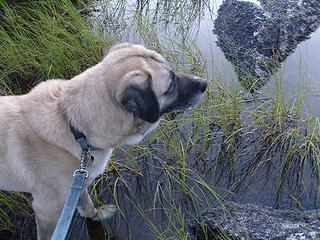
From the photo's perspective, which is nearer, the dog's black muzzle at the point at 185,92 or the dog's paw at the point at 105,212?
the dog's black muzzle at the point at 185,92

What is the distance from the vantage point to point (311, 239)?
2715 mm

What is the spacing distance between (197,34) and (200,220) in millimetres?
2985

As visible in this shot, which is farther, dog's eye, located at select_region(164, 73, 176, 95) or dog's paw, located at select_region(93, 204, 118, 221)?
dog's paw, located at select_region(93, 204, 118, 221)

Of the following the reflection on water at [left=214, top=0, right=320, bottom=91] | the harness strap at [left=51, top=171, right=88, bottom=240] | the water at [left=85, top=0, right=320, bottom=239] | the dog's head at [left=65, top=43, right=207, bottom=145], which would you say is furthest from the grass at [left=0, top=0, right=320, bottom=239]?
the harness strap at [left=51, top=171, right=88, bottom=240]

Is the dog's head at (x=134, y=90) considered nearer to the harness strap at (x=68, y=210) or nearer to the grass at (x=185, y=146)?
the harness strap at (x=68, y=210)

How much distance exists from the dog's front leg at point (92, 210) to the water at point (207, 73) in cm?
7

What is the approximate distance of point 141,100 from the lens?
7.80ft

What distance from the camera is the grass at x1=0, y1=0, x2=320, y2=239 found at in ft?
11.1

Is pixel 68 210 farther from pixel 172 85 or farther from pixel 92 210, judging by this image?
pixel 92 210

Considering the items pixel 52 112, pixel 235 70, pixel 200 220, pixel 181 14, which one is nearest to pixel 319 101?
pixel 235 70

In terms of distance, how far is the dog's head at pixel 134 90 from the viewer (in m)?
2.39

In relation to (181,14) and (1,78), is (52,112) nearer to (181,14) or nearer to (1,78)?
(1,78)

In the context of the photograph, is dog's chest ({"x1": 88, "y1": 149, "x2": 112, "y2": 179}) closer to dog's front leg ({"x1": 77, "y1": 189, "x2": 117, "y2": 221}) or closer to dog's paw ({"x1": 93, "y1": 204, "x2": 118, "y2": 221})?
dog's front leg ({"x1": 77, "y1": 189, "x2": 117, "y2": 221})

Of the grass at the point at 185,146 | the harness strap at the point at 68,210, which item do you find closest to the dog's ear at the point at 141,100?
the harness strap at the point at 68,210
